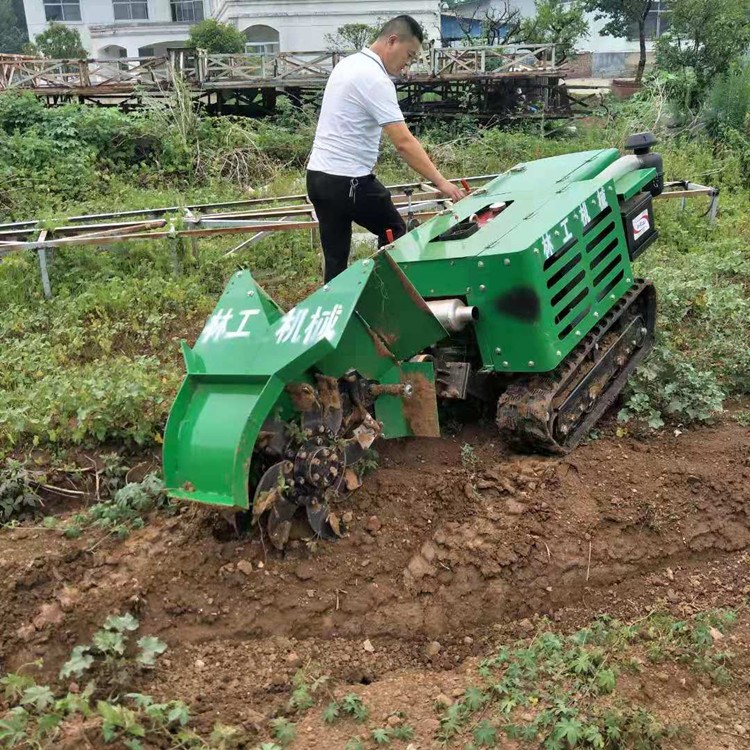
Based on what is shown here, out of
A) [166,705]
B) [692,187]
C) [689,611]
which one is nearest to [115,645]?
[166,705]

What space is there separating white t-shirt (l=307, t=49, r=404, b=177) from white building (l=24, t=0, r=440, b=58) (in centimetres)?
2180

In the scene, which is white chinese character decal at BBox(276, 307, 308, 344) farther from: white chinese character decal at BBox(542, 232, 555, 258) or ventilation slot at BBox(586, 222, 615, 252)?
ventilation slot at BBox(586, 222, 615, 252)

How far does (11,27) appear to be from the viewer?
54938 mm

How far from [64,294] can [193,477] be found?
15.3 ft

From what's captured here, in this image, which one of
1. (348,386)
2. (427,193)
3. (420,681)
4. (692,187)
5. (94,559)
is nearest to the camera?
(420,681)

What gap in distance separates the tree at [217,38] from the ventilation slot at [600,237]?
886 inches

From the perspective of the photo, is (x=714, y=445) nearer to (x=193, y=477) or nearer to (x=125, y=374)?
(x=193, y=477)

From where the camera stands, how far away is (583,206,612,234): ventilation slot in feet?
14.6

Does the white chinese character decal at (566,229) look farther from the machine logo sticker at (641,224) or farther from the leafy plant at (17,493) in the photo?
the leafy plant at (17,493)

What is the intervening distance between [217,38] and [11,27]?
37.7m

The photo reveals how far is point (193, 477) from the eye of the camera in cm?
319

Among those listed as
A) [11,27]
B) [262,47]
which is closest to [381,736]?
[262,47]

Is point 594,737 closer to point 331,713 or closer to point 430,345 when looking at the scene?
point 331,713

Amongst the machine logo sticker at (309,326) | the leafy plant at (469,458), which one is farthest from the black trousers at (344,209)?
the machine logo sticker at (309,326)
